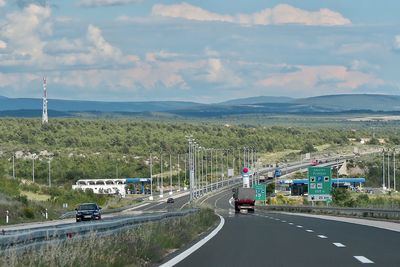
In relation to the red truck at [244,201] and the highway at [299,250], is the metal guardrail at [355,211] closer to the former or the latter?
the red truck at [244,201]

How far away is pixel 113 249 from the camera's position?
18.8 meters

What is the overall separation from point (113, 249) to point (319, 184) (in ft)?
201

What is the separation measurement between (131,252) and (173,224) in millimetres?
11243

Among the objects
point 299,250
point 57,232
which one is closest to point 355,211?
point 299,250

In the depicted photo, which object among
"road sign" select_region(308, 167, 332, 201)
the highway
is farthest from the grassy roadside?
"road sign" select_region(308, 167, 332, 201)

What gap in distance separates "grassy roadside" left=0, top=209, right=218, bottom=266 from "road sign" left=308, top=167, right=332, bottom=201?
→ 162 ft

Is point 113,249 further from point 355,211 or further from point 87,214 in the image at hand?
point 87,214

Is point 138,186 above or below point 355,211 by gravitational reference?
below

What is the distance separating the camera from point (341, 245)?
79.6 feet

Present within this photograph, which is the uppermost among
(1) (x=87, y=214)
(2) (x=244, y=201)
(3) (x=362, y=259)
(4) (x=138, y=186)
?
(3) (x=362, y=259)

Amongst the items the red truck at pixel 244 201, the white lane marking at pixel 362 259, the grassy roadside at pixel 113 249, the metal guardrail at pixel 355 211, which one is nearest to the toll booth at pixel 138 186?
the red truck at pixel 244 201

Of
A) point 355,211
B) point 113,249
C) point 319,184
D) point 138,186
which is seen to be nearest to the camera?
point 113,249

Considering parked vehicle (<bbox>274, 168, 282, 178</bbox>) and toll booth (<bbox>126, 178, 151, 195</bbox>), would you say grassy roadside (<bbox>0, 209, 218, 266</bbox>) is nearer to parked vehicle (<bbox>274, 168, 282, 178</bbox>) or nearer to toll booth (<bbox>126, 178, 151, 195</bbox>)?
parked vehicle (<bbox>274, 168, 282, 178</bbox>)

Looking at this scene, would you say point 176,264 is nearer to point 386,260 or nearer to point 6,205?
point 386,260
